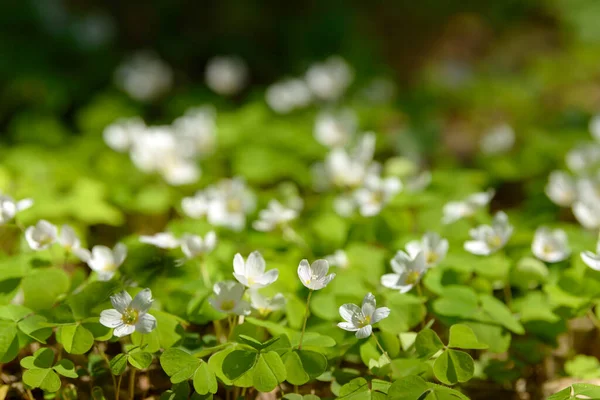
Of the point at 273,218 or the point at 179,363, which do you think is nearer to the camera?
the point at 179,363

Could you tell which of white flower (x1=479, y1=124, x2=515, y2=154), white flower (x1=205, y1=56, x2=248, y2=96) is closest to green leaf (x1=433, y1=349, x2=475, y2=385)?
white flower (x1=479, y1=124, x2=515, y2=154)

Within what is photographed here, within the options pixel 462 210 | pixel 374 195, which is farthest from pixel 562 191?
pixel 374 195

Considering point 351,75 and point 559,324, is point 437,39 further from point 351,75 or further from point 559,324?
point 559,324

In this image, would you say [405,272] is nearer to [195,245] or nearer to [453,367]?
[453,367]

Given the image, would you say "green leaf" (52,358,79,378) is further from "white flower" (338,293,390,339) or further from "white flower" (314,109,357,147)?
"white flower" (314,109,357,147)

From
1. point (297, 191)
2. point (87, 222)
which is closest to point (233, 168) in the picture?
point (297, 191)

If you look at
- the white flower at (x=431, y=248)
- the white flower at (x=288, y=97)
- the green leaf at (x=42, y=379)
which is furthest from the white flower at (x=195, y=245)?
the white flower at (x=288, y=97)
